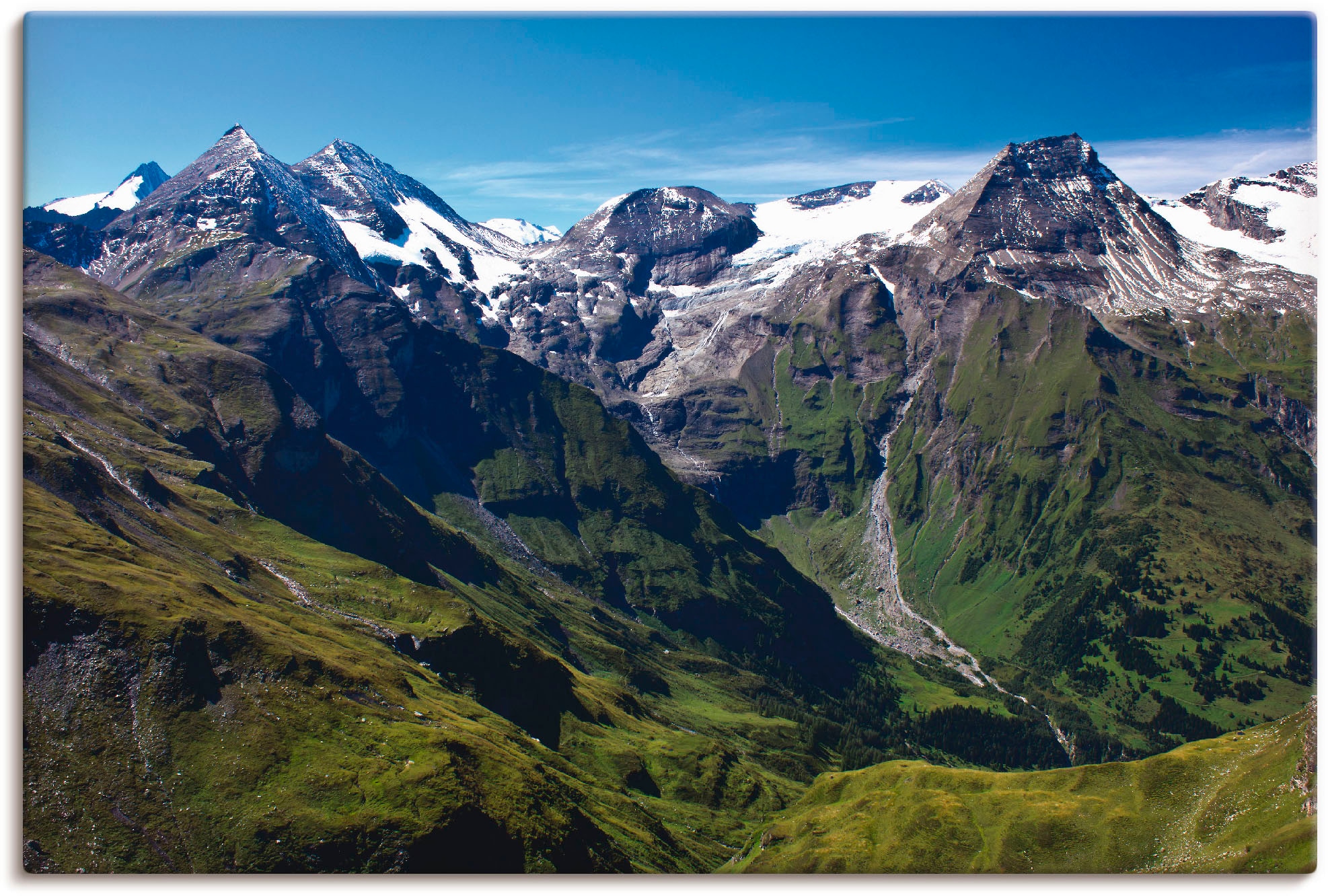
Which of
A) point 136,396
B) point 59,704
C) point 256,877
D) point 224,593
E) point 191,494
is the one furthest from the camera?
point 136,396

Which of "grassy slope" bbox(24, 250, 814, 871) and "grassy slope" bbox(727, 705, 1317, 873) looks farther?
"grassy slope" bbox(727, 705, 1317, 873)

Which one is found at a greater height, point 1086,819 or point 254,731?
point 254,731

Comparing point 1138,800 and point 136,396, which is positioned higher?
point 136,396

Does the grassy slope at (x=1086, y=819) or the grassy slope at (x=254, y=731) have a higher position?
the grassy slope at (x=254, y=731)

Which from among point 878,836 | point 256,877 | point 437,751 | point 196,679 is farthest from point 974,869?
point 196,679

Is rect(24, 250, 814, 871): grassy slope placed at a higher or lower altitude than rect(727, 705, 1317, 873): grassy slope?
higher

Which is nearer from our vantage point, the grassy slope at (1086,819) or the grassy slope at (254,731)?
the grassy slope at (254,731)

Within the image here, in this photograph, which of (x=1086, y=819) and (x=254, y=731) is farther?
(x=1086, y=819)

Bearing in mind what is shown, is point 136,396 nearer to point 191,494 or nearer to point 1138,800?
point 191,494
